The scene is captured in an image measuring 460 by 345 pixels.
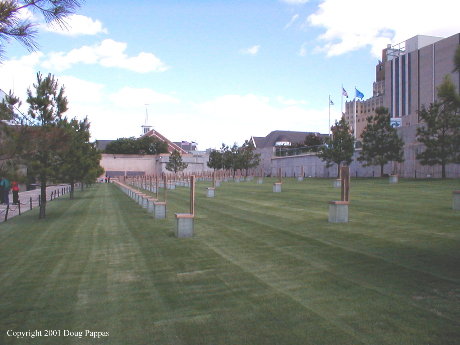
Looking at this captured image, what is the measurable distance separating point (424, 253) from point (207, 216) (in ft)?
27.2

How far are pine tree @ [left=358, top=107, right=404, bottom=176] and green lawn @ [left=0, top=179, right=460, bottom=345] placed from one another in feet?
79.2

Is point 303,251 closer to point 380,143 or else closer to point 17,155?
point 17,155

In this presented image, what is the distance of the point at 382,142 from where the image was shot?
115 ft

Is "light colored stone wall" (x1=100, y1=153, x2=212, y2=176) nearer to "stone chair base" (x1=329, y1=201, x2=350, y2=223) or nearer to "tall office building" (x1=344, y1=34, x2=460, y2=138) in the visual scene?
"tall office building" (x1=344, y1=34, x2=460, y2=138)

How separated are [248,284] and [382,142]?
31.1 metres

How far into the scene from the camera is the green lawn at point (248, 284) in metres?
4.76

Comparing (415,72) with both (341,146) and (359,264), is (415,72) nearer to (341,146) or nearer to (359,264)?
(341,146)

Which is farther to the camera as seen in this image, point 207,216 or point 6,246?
point 207,216

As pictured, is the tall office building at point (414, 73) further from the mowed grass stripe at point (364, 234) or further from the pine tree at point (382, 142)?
the mowed grass stripe at point (364, 234)

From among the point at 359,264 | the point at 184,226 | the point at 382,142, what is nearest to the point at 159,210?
the point at 184,226

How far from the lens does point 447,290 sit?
18.4ft

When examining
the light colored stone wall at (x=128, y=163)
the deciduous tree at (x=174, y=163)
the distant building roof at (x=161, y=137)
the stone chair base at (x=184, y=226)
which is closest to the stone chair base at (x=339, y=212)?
the stone chair base at (x=184, y=226)

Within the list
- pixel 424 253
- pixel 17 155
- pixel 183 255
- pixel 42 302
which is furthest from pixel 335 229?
pixel 17 155

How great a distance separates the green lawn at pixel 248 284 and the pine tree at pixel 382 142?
2413 cm
